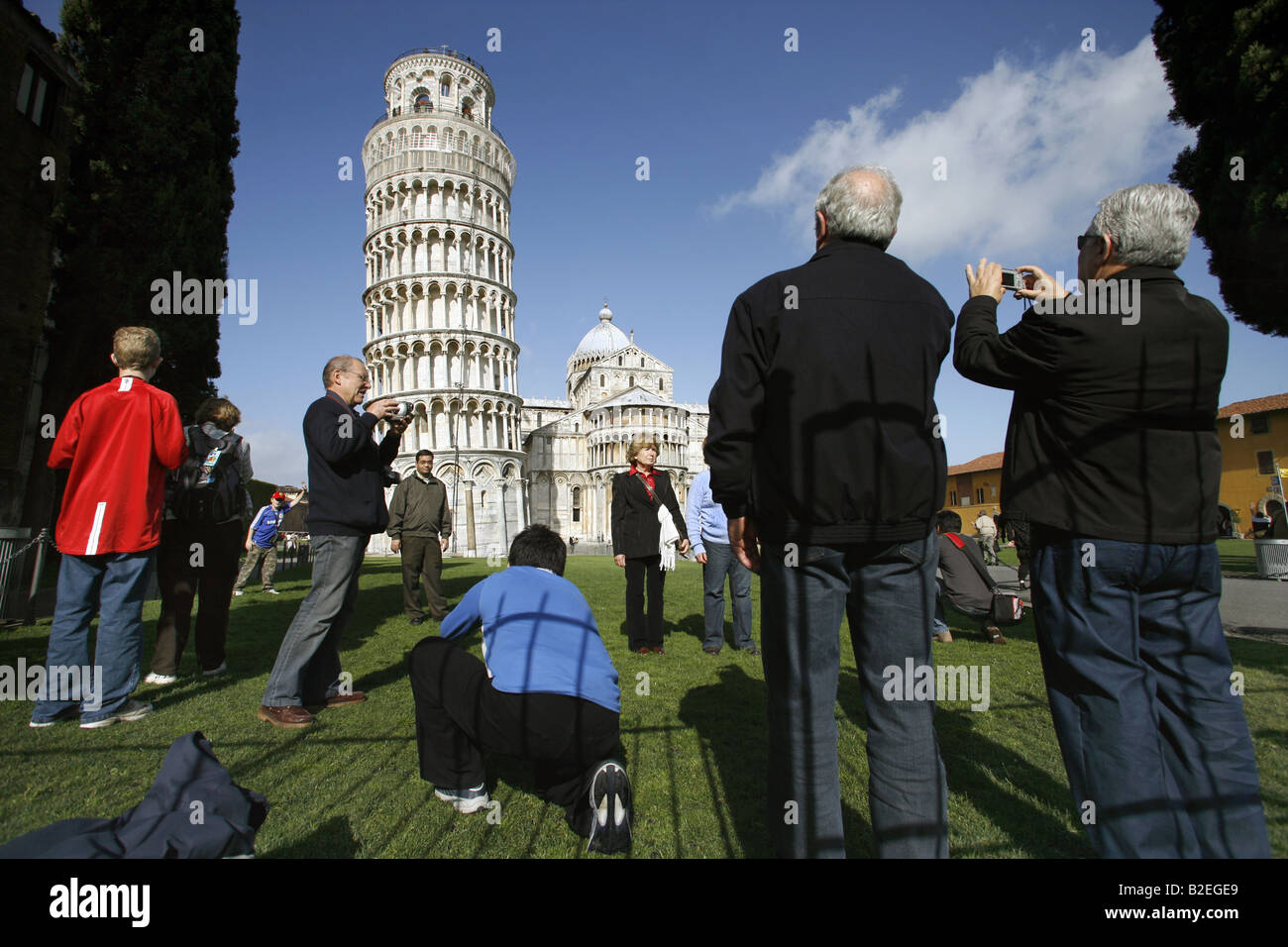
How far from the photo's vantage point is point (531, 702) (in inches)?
114

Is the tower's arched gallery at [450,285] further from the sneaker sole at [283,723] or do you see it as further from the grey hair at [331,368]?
the sneaker sole at [283,723]

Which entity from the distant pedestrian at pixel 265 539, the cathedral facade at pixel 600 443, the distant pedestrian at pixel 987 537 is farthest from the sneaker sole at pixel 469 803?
the cathedral facade at pixel 600 443

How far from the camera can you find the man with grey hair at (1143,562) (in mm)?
2188

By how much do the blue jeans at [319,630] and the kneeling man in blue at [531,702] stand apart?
68.9 inches

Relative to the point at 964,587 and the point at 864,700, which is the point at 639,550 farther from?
the point at 864,700

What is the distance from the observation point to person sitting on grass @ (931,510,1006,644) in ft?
23.4

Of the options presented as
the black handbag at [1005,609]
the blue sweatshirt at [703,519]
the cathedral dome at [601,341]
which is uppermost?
the cathedral dome at [601,341]

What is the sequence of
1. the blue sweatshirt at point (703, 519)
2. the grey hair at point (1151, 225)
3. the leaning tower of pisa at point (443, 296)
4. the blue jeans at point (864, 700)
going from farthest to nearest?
the leaning tower of pisa at point (443, 296) → the blue sweatshirt at point (703, 519) → the grey hair at point (1151, 225) → the blue jeans at point (864, 700)

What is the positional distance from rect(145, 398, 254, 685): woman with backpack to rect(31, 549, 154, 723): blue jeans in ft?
4.30

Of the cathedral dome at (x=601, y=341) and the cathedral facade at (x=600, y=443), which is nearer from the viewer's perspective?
the cathedral facade at (x=600, y=443)

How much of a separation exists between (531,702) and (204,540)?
4.76 meters
